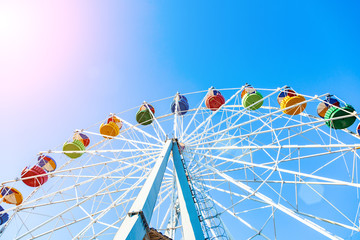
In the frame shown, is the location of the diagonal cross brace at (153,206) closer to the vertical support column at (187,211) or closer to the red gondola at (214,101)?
the vertical support column at (187,211)

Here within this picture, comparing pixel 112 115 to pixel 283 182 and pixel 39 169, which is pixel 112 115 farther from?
pixel 283 182

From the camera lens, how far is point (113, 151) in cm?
1060

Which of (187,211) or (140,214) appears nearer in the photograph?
(140,214)

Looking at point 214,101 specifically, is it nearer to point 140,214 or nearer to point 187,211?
point 187,211

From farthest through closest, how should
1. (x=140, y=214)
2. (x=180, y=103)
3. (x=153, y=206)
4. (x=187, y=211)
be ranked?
(x=180, y=103), (x=187, y=211), (x=153, y=206), (x=140, y=214)

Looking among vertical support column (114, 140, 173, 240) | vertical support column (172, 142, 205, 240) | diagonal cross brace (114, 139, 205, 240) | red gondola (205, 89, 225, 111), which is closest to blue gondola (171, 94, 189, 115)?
red gondola (205, 89, 225, 111)

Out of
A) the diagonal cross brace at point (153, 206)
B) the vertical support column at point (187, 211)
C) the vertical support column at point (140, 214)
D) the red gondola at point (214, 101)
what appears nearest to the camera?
the vertical support column at point (140, 214)

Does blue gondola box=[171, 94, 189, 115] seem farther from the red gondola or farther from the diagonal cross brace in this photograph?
the diagonal cross brace

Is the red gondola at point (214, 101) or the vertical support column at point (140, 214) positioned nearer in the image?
the vertical support column at point (140, 214)

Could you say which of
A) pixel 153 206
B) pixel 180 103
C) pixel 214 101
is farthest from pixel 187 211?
pixel 180 103

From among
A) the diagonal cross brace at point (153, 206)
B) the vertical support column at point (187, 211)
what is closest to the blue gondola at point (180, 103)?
the diagonal cross brace at point (153, 206)

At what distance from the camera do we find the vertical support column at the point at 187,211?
5759 millimetres

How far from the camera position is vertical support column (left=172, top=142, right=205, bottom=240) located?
5.76 m

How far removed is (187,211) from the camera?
6359 mm
